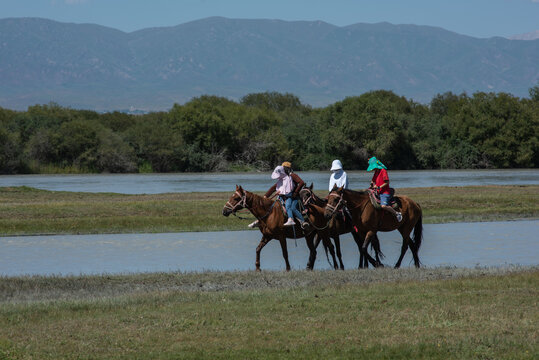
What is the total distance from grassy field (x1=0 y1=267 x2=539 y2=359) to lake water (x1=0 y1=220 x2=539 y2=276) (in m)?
3.15

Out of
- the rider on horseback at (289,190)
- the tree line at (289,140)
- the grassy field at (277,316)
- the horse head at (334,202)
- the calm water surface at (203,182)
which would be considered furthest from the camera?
the tree line at (289,140)

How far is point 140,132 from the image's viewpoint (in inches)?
3595

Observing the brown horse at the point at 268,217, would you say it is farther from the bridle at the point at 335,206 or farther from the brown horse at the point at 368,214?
the bridle at the point at 335,206

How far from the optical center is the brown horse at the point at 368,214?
17.5 m

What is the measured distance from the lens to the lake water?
19906mm

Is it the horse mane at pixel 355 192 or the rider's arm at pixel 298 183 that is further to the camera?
the rider's arm at pixel 298 183

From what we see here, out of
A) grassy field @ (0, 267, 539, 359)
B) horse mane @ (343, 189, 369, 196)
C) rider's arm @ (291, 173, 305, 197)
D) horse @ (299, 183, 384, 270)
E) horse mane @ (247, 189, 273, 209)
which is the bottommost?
grassy field @ (0, 267, 539, 359)

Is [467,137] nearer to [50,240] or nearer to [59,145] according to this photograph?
[59,145]

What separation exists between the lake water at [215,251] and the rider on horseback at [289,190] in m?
1.77

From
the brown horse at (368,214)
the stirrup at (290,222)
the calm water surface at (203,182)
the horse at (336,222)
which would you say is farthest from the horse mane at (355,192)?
the calm water surface at (203,182)

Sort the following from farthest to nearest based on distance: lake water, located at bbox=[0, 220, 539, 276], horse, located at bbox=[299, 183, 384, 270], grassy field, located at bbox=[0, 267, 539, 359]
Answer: lake water, located at bbox=[0, 220, 539, 276] → horse, located at bbox=[299, 183, 384, 270] → grassy field, located at bbox=[0, 267, 539, 359]

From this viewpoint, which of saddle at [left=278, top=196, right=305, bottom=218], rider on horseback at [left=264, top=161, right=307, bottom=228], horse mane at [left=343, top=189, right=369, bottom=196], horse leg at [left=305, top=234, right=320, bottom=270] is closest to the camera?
horse mane at [left=343, top=189, right=369, bottom=196]

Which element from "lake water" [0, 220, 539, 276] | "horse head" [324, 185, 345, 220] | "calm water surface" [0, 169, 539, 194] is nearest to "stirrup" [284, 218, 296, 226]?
"horse head" [324, 185, 345, 220]

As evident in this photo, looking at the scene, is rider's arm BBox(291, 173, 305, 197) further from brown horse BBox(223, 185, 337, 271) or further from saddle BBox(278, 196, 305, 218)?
brown horse BBox(223, 185, 337, 271)
